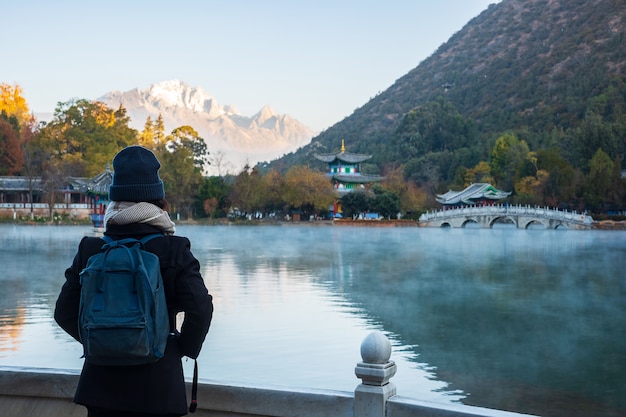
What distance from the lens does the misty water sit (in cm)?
851

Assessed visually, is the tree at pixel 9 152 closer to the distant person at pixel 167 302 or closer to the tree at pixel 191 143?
the tree at pixel 191 143

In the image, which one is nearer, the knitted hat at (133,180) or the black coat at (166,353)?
the black coat at (166,353)

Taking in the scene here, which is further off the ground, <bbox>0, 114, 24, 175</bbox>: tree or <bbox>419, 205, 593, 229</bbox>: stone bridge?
<bbox>0, 114, 24, 175</bbox>: tree

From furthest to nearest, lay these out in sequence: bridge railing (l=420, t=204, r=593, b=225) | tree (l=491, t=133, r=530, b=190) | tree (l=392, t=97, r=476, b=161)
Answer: tree (l=392, t=97, r=476, b=161) < tree (l=491, t=133, r=530, b=190) < bridge railing (l=420, t=204, r=593, b=225)

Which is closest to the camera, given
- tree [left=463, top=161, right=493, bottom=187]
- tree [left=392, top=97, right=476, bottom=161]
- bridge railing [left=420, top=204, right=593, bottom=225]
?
bridge railing [left=420, top=204, right=593, bottom=225]

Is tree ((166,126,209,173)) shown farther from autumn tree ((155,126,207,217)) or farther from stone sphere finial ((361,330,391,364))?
stone sphere finial ((361,330,391,364))

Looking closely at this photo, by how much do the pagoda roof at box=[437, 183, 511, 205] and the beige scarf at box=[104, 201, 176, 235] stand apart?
180 feet

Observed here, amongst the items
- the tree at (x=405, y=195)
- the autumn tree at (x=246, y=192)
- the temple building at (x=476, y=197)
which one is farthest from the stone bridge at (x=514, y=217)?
the autumn tree at (x=246, y=192)

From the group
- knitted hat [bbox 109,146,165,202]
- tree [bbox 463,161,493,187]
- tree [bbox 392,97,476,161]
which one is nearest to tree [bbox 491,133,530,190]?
tree [bbox 463,161,493,187]

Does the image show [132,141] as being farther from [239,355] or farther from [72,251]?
[239,355]

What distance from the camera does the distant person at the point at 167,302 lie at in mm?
2330

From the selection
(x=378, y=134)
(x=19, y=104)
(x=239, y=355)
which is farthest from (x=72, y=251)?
(x=378, y=134)

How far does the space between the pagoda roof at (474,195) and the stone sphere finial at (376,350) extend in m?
54.1

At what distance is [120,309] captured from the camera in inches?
87.4
